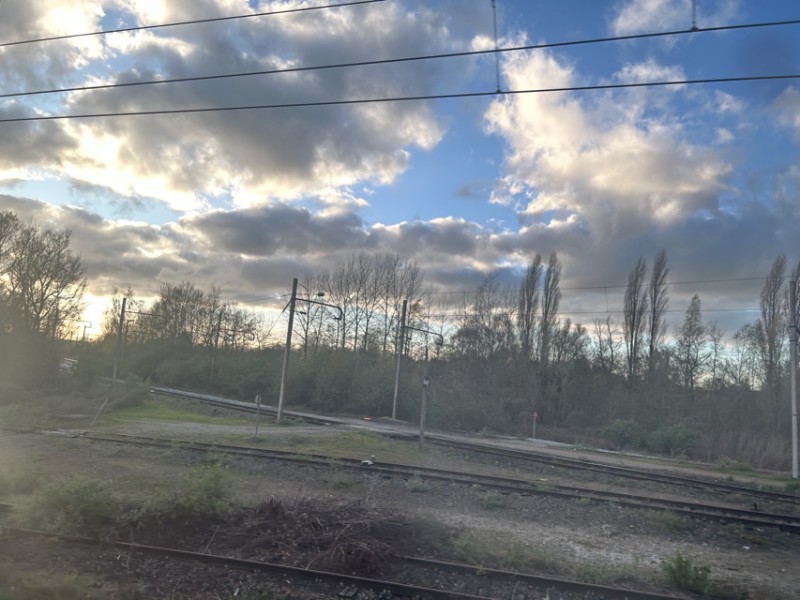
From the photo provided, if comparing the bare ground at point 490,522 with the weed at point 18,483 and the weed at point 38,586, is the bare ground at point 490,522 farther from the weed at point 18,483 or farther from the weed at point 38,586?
the weed at point 18,483

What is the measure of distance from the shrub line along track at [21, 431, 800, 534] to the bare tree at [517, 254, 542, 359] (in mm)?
39240

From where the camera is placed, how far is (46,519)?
8781 millimetres

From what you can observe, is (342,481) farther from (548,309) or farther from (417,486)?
(548,309)

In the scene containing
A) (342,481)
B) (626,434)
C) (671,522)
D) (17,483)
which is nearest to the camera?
(17,483)

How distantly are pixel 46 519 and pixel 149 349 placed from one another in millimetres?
61838

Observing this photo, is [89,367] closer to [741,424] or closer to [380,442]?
[380,442]

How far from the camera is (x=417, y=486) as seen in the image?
44.3 ft

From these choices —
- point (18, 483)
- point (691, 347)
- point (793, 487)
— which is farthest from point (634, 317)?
point (18, 483)

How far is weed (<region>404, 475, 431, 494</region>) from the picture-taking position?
13414 millimetres

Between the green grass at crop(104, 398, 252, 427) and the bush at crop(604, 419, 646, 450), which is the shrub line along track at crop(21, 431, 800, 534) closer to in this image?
the green grass at crop(104, 398, 252, 427)

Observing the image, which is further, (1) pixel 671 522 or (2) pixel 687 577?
(1) pixel 671 522

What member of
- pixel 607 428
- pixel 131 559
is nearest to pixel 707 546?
pixel 131 559

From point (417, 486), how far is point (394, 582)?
618 cm

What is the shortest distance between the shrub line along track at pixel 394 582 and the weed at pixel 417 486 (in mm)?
5237
